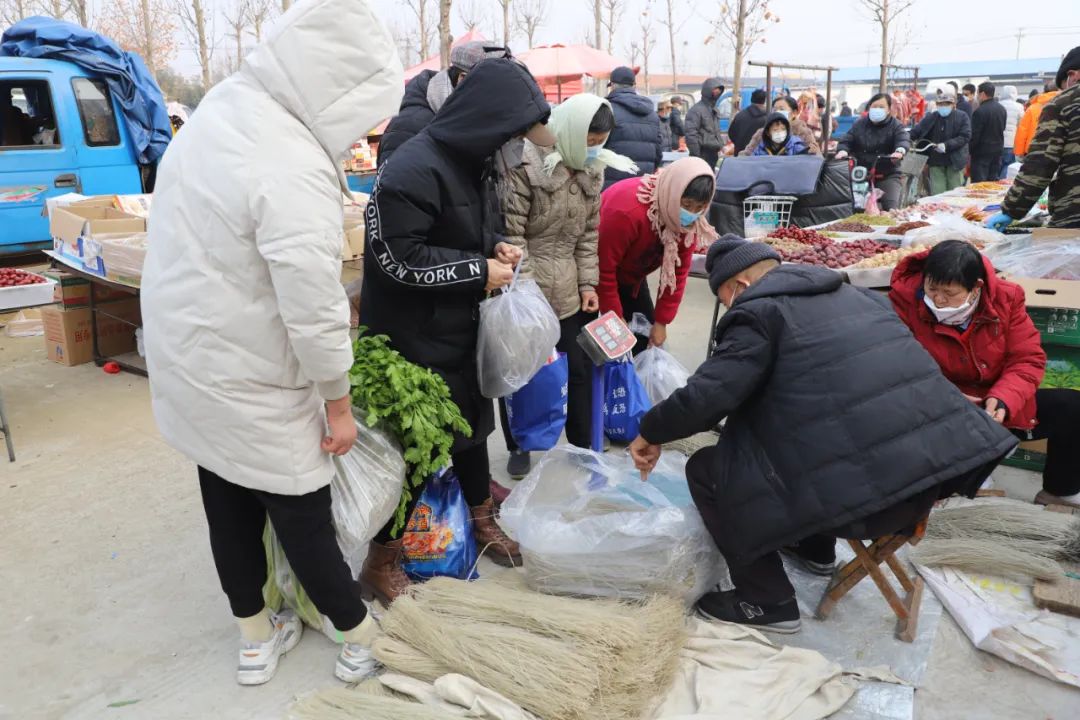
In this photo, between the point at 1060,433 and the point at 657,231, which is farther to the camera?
the point at 657,231

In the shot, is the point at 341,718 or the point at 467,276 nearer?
the point at 341,718

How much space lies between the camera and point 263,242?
1.79 m

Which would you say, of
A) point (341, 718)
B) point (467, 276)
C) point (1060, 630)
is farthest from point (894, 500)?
point (341, 718)

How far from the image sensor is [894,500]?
2.21 meters

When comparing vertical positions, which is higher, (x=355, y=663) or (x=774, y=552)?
(x=774, y=552)

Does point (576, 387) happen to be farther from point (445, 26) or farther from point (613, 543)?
point (445, 26)

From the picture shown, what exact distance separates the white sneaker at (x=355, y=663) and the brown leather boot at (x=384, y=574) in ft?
0.86

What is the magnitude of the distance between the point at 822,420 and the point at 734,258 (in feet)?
2.06

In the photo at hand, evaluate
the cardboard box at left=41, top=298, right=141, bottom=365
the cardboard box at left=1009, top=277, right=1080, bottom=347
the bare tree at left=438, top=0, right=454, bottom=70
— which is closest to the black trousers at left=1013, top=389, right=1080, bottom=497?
the cardboard box at left=1009, top=277, right=1080, bottom=347

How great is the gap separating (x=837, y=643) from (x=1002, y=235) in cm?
327

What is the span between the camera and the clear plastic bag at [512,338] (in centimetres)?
266

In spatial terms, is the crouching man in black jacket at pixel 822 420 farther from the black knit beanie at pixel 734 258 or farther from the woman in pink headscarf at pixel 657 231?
the woman in pink headscarf at pixel 657 231

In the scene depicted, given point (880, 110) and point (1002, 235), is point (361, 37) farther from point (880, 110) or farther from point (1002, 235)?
point (880, 110)

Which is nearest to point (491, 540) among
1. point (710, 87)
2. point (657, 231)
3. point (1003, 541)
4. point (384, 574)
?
point (384, 574)
